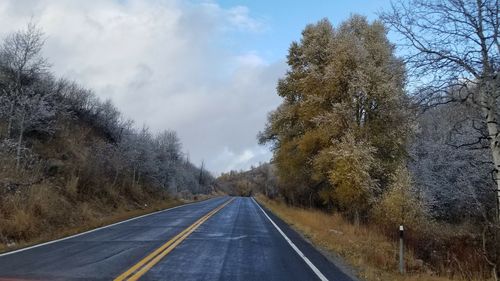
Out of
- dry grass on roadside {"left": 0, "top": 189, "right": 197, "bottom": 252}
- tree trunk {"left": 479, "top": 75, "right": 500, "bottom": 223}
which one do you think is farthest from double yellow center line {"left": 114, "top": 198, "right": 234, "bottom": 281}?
tree trunk {"left": 479, "top": 75, "right": 500, "bottom": 223}

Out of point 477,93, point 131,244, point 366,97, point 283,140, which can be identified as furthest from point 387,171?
point 131,244

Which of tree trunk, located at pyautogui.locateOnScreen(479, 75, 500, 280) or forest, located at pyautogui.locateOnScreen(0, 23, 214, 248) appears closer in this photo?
tree trunk, located at pyautogui.locateOnScreen(479, 75, 500, 280)

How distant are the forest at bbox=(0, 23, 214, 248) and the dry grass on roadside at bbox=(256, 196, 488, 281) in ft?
32.4

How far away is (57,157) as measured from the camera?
99.2 feet

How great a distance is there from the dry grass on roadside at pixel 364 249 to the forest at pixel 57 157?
389 inches

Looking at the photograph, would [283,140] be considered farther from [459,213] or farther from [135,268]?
[135,268]

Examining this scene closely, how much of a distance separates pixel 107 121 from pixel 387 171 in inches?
1042

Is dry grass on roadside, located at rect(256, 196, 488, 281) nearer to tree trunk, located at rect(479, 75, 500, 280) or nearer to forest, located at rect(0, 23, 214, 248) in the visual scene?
tree trunk, located at rect(479, 75, 500, 280)

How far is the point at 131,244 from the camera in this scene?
46.8 ft

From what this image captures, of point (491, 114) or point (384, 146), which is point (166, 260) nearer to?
point (491, 114)

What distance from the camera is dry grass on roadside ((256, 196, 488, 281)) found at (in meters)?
11.0

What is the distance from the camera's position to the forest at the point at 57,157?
1802cm

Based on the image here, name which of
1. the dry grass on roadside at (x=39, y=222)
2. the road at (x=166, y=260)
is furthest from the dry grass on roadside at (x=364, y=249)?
the dry grass on roadside at (x=39, y=222)

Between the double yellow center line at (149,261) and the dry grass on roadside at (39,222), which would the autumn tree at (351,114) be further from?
the dry grass on roadside at (39,222)
